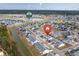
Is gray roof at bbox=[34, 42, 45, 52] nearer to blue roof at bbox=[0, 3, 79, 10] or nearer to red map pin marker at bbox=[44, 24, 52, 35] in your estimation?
red map pin marker at bbox=[44, 24, 52, 35]

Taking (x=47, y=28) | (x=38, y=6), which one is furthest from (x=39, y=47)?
(x=38, y=6)

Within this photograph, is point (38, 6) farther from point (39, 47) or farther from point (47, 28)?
point (39, 47)

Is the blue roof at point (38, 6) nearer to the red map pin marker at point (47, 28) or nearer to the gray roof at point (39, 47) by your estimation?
the red map pin marker at point (47, 28)

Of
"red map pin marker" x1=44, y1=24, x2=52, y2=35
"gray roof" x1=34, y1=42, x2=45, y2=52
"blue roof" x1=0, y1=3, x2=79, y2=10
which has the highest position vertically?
"blue roof" x1=0, y1=3, x2=79, y2=10

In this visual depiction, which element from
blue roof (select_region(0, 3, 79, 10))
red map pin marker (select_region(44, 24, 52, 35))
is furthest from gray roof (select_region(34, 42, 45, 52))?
blue roof (select_region(0, 3, 79, 10))

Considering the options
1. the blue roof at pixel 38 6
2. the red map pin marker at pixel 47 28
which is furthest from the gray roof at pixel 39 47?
the blue roof at pixel 38 6

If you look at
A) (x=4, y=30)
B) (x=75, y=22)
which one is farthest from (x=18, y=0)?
(x=75, y=22)

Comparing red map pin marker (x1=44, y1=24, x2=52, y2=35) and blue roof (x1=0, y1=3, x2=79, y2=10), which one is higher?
blue roof (x1=0, y1=3, x2=79, y2=10)

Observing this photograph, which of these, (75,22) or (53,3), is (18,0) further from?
(75,22)

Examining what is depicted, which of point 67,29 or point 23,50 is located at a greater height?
point 67,29

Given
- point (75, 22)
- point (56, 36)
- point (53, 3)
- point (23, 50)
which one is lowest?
point (23, 50)

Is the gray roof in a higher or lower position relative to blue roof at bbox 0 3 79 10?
lower
